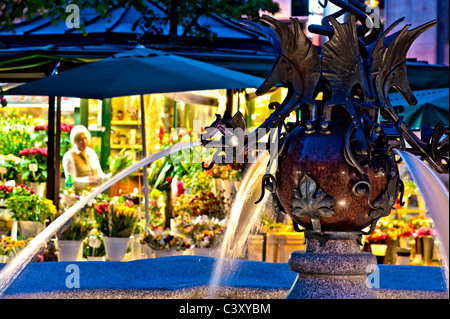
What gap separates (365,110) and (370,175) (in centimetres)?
26

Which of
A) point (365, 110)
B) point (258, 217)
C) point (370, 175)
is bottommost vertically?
point (258, 217)

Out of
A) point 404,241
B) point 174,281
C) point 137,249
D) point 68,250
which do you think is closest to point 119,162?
point 137,249

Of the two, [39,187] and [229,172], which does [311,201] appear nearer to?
[229,172]

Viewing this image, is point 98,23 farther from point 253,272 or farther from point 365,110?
point 365,110

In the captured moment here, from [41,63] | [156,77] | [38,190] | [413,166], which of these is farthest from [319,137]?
[38,190]

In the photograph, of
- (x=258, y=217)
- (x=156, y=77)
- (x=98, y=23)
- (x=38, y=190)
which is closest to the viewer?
(x=258, y=217)

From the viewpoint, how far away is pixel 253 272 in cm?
454

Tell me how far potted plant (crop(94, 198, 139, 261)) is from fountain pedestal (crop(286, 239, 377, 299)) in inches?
144

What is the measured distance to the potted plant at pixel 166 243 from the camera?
19.8 feet

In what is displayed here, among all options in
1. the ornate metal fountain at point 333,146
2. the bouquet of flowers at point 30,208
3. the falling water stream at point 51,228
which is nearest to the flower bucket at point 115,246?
the bouquet of flowers at point 30,208

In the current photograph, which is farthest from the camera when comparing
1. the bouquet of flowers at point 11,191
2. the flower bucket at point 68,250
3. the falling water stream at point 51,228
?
the bouquet of flowers at point 11,191

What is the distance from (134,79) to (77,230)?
4.25ft

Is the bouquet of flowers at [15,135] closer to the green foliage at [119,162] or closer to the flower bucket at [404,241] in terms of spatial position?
the green foliage at [119,162]

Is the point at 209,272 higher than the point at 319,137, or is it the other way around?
the point at 319,137
